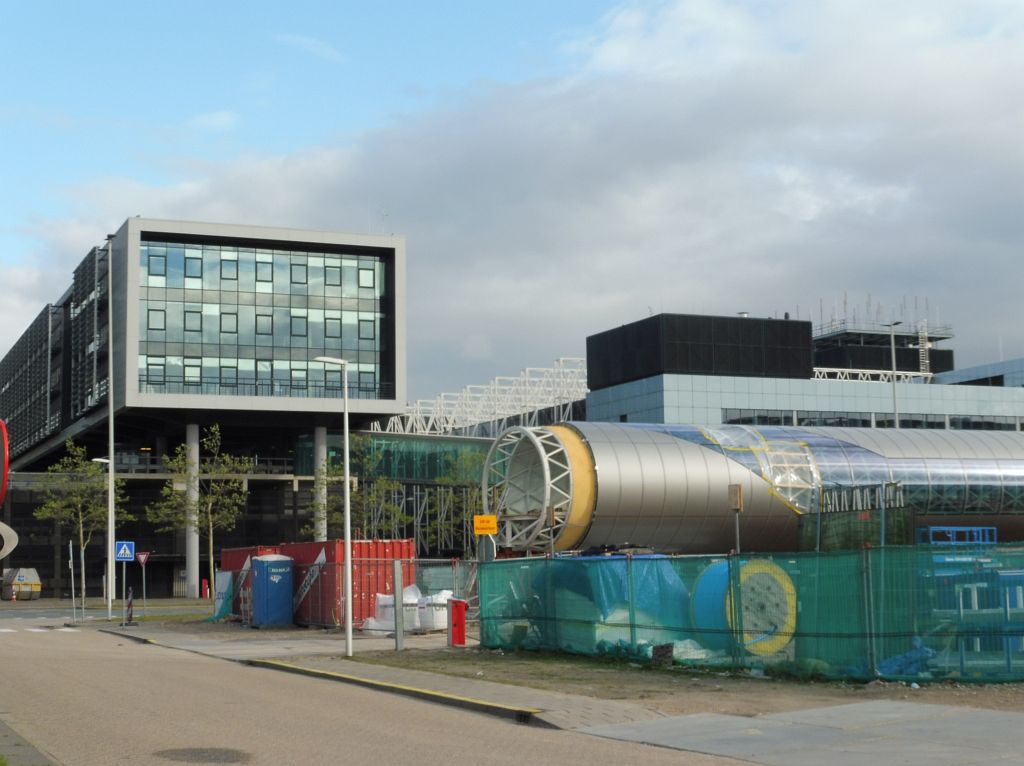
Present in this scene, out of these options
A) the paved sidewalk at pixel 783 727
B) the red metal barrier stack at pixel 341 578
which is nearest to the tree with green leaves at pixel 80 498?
the red metal barrier stack at pixel 341 578

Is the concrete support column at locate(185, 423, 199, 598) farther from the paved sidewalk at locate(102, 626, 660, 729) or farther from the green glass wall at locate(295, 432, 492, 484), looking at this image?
the paved sidewalk at locate(102, 626, 660, 729)

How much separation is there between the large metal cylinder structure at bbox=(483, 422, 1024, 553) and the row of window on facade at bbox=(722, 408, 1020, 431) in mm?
54329

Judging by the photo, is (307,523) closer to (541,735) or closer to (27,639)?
(27,639)

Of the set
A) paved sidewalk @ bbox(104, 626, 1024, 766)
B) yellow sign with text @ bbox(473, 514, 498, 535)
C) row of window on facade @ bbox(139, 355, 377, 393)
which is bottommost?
paved sidewalk @ bbox(104, 626, 1024, 766)

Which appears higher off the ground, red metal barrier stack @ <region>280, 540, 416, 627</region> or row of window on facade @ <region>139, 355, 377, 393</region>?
row of window on facade @ <region>139, 355, 377, 393</region>

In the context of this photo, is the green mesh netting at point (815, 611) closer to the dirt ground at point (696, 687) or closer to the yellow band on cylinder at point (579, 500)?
the dirt ground at point (696, 687)

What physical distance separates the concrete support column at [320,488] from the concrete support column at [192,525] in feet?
23.8

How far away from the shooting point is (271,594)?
41562mm

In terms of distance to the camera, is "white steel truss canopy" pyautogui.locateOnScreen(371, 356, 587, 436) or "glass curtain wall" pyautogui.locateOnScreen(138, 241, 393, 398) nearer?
"glass curtain wall" pyautogui.locateOnScreen(138, 241, 393, 398)

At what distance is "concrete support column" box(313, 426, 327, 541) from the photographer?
3115 inches

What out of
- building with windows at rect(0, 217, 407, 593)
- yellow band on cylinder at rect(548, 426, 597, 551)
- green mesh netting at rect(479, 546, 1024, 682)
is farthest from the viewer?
building with windows at rect(0, 217, 407, 593)

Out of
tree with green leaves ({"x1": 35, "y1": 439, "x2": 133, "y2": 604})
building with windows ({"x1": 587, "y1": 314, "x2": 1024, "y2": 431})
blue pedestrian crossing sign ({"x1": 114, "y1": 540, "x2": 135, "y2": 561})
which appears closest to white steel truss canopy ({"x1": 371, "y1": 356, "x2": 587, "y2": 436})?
building with windows ({"x1": 587, "y1": 314, "x2": 1024, "y2": 431})

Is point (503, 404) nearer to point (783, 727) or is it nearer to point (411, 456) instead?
point (411, 456)

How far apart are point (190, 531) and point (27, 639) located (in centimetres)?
Answer: 4252
